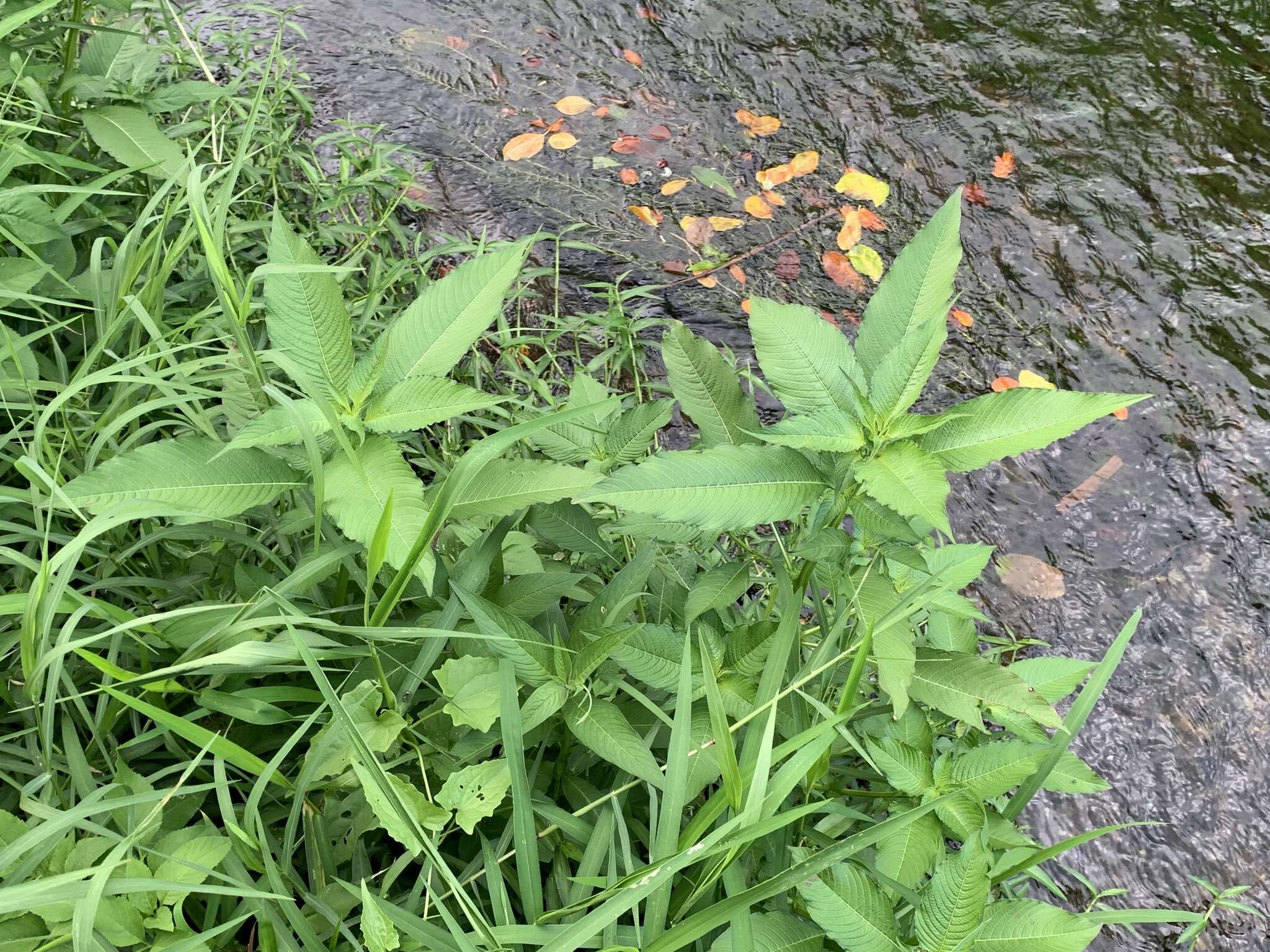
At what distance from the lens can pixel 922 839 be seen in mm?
1271

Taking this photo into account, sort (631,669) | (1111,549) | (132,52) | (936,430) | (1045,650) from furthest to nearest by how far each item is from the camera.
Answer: (1111,549) < (1045,650) < (132,52) < (631,669) < (936,430)

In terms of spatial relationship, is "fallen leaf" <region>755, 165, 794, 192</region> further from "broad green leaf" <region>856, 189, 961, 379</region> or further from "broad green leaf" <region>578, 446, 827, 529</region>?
"broad green leaf" <region>578, 446, 827, 529</region>

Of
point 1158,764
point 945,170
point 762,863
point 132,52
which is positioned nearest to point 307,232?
point 132,52

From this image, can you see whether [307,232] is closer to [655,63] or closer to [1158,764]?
[655,63]

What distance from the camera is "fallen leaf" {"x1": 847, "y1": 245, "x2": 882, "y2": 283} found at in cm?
297

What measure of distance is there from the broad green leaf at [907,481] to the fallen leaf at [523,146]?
238 centimetres

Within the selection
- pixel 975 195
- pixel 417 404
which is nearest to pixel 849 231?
pixel 975 195

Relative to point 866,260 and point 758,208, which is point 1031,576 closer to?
point 866,260

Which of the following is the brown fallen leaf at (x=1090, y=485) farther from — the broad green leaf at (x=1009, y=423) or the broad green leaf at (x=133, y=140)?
the broad green leaf at (x=133, y=140)

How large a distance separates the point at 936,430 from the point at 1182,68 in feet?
10.8

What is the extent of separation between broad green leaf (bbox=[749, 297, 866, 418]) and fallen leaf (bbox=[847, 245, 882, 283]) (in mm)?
1865

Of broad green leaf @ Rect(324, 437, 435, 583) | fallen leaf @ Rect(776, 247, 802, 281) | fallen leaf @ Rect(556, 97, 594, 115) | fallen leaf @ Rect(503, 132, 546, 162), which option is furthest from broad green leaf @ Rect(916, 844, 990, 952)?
fallen leaf @ Rect(556, 97, 594, 115)

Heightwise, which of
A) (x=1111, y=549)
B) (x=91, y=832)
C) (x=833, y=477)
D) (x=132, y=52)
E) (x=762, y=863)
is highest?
(x=132, y=52)

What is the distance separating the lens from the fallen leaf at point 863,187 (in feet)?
10.3
